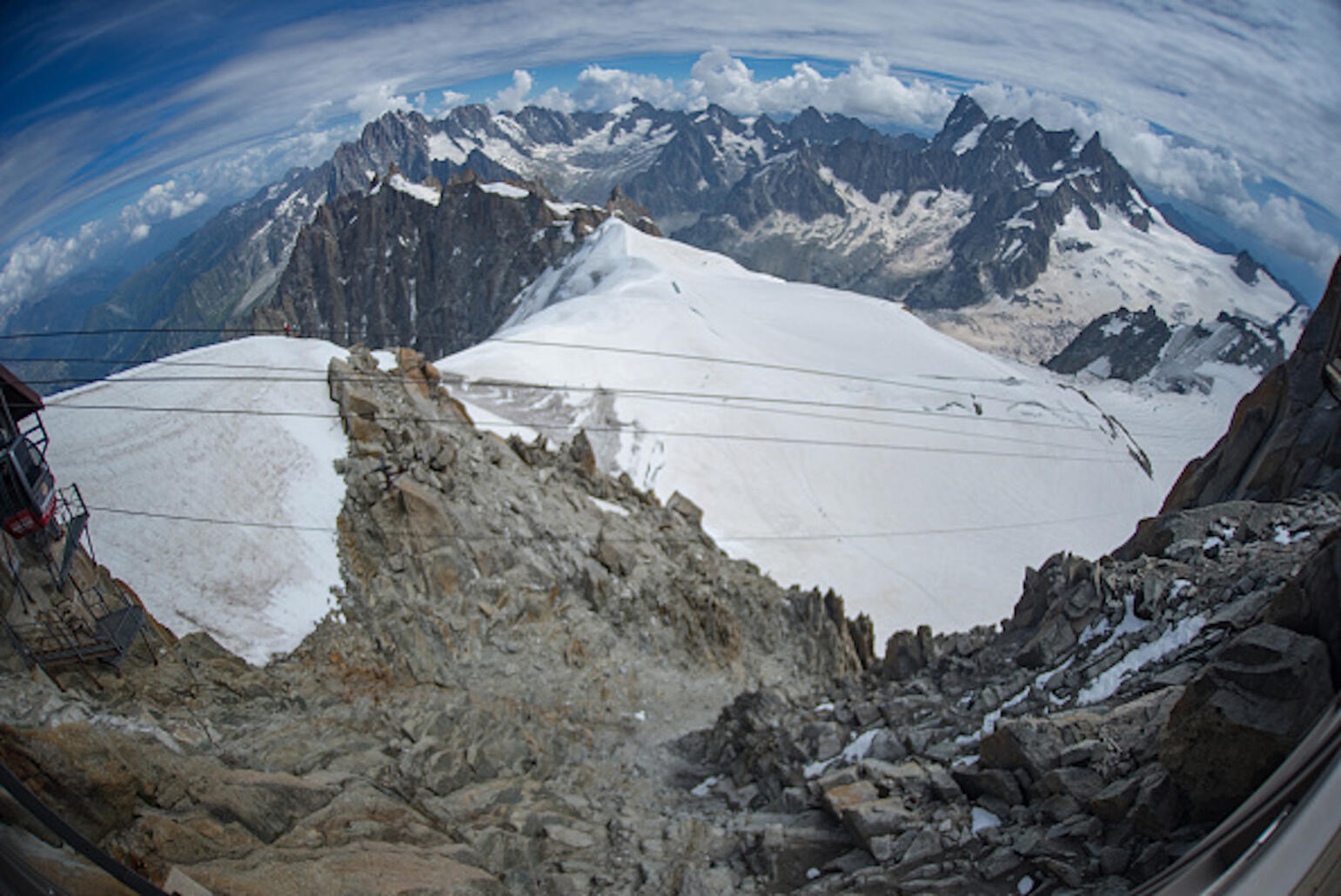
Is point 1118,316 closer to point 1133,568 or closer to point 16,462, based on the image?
point 1133,568

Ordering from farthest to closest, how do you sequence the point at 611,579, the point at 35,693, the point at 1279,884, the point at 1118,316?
the point at 1118,316, the point at 611,579, the point at 35,693, the point at 1279,884

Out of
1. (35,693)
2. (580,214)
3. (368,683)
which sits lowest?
(368,683)

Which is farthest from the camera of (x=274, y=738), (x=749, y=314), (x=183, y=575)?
(x=749, y=314)

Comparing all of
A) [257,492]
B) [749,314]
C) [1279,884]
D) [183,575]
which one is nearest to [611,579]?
[257,492]

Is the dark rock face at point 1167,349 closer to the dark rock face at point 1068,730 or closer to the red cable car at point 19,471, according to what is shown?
the dark rock face at point 1068,730

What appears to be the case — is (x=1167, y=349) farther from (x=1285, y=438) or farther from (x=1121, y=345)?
(x=1285, y=438)
